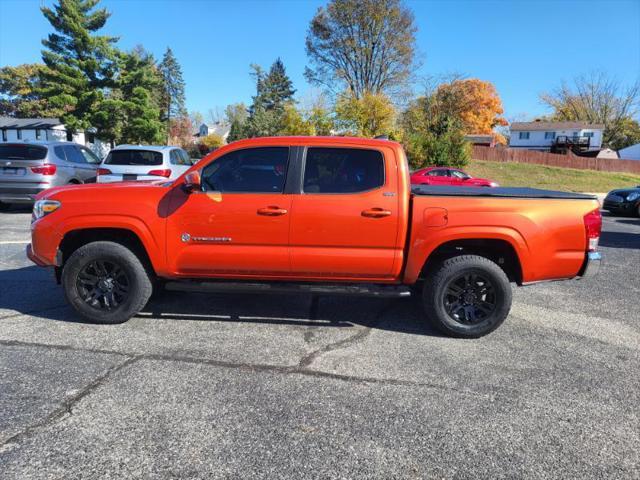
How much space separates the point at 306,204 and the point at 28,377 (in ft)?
8.35

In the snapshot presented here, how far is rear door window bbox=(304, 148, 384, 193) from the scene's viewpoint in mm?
4180

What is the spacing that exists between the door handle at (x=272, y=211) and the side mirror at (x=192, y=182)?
60cm

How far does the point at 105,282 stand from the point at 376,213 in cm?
267

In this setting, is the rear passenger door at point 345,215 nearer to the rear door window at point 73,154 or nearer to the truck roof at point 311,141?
the truck roof at point 311,141

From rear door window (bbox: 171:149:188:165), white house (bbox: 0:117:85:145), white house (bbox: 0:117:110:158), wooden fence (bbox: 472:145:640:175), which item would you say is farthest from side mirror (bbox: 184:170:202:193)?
white house (bbox: 0:117:85:145)

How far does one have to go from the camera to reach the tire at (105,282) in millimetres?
4270

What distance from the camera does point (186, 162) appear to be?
40.1ft

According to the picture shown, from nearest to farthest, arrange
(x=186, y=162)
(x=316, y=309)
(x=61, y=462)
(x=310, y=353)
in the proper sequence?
(x=61, y=462)
(x=310, y=353)
(x=316, y=309)
(x=186, y=162)

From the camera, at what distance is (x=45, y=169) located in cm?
1025

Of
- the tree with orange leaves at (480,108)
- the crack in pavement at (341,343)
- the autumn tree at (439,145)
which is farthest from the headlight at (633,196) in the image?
the tree with orange leaves at (480,108)

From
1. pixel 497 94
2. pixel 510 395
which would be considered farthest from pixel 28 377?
pixel 497 94

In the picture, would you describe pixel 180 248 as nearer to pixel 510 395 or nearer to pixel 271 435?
pixel 271 435

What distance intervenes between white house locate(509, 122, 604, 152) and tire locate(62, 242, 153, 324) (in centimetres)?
6539

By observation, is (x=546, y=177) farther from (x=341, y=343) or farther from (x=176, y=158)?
(x=341, y=343)
